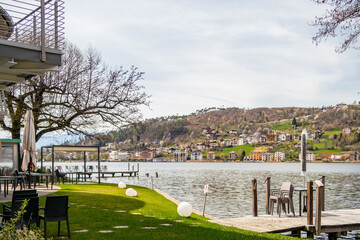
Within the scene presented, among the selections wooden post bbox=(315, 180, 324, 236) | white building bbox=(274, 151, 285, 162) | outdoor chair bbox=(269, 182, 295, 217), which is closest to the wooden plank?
wooden post bbox=(315, 180, 324, 236)

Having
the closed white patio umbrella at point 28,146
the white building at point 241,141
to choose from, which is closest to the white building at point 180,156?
the white building at point 241,141

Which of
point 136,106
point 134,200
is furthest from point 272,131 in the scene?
point 134,200

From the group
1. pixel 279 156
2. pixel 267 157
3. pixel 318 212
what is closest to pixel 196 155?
pixel 267 157

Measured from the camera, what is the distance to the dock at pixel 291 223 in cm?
1220

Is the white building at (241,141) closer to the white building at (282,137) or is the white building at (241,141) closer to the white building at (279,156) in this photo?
the white building at (279,156)

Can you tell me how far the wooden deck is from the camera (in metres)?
12.2

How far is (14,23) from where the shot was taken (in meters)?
14.3

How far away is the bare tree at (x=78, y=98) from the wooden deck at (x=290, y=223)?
18.0 meters

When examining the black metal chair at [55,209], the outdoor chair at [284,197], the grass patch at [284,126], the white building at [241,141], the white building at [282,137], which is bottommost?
the outdoor chair at [284,197]

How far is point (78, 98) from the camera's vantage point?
2872 centimetres

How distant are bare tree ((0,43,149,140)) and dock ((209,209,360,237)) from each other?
1800cm

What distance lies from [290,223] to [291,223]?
3cm

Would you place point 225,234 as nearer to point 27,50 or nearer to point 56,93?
point 27,50

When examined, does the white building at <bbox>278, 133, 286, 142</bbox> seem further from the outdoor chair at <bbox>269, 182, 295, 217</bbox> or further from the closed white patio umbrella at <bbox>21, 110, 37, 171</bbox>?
the outdoor chair at <bbox>269, 182, 295, 217</bbox>
